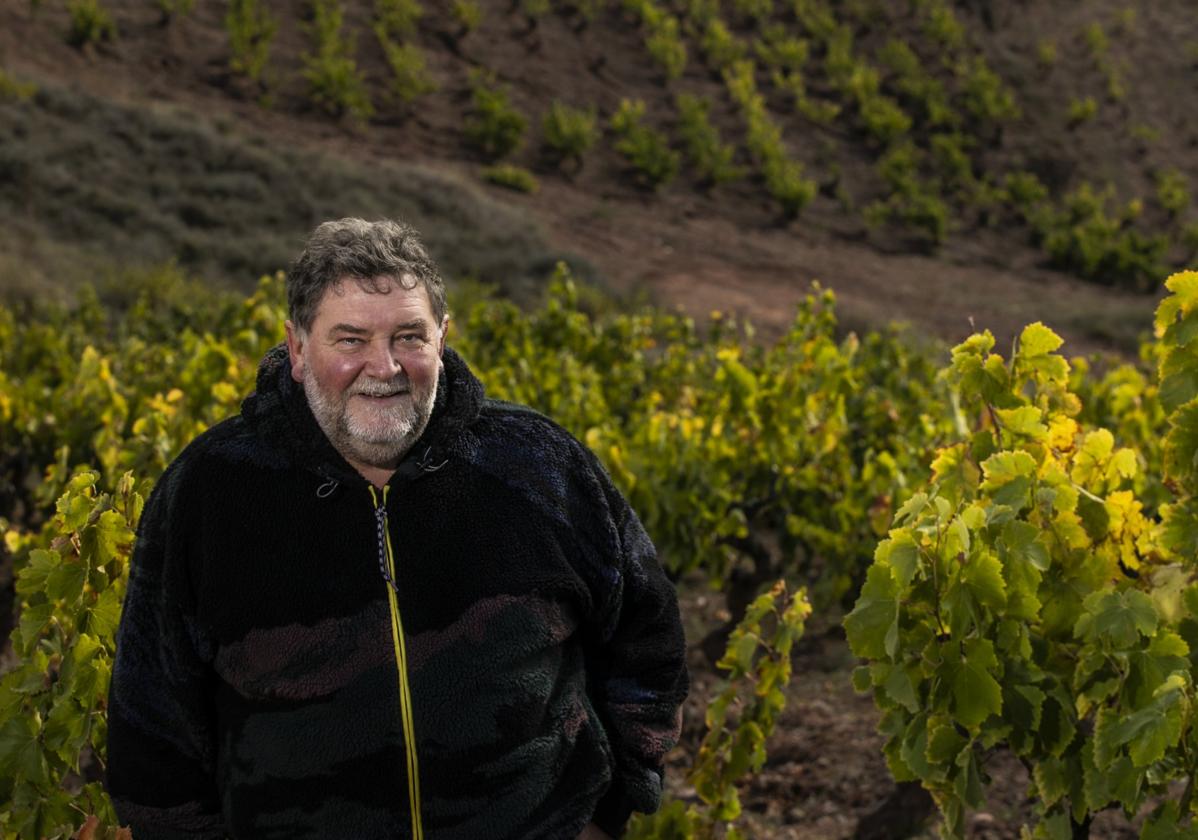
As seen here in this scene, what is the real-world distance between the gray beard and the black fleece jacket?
2 cm

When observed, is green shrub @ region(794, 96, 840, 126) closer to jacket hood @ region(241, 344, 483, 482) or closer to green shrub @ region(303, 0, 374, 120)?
green shrub @ region(303, 0, 374, 120)

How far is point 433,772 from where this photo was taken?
1850mm

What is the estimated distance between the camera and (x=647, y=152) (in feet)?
72.3

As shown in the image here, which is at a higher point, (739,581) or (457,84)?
(457,84)

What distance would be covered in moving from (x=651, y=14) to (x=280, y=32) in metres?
7.79

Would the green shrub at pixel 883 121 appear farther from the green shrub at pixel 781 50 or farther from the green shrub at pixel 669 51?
the green shrub at pixel 669 51

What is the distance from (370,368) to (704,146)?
21.6m

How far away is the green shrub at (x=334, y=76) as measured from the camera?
21.1m

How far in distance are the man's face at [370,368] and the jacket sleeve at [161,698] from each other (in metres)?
0.25

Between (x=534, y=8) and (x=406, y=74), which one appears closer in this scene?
(x=406, y=74)

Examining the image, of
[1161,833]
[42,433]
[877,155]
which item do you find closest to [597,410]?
[42,433]

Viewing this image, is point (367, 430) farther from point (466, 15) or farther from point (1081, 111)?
point (1081, 111)

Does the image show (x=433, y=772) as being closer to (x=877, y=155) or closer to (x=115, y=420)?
(x=115, y=420)

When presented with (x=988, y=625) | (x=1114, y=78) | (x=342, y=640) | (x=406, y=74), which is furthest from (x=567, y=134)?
(x=342, y=640)
